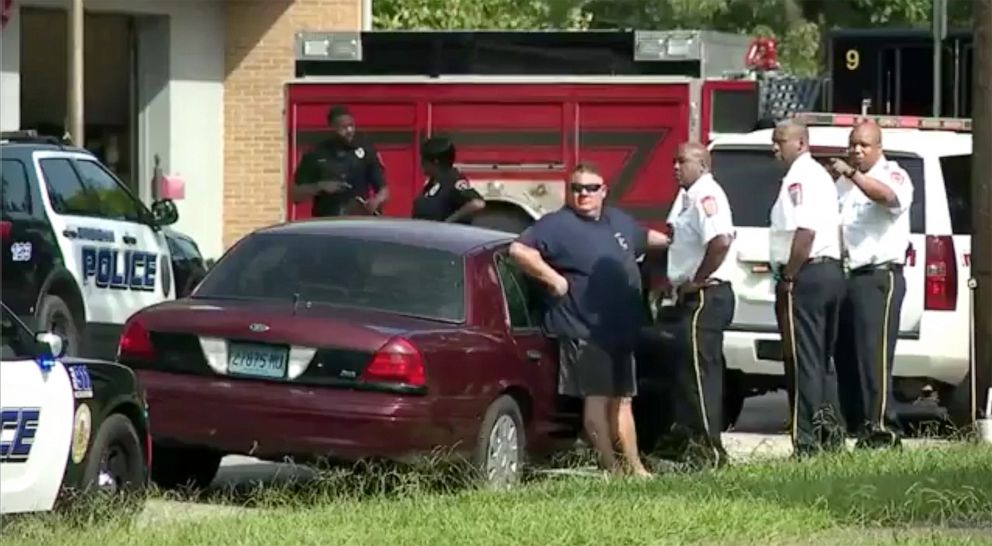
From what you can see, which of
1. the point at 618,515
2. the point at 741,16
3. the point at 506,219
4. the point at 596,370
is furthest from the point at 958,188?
the point at 741,16

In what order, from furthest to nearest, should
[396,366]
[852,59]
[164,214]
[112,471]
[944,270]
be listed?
[852,59] < [164,214] < [944,270] < [396,366] < [112,471]

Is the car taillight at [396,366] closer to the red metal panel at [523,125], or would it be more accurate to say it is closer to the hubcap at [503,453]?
the hubcap at [503,453]

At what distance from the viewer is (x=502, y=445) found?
37.3ft

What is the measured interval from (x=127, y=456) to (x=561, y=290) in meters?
2.60

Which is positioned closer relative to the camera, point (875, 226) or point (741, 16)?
point (875, 226)

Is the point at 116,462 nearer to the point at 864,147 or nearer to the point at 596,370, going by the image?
the point at 596,370

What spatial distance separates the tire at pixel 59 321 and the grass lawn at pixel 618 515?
14.8 feet

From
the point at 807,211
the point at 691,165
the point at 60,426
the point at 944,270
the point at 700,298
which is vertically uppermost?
the point at 691,165

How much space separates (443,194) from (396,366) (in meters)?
4.86

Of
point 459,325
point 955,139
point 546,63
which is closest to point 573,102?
point 546,63

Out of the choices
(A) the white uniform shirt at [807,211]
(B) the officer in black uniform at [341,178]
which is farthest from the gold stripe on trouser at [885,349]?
(B) the officer in black uniform at [341,178]

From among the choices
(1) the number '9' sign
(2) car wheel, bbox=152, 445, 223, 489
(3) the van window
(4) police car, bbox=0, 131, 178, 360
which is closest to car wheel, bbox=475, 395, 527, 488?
(2) car wheel, bbox=152, 445, 223, 489

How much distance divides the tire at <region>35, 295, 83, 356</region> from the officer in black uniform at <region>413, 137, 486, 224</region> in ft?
7.79

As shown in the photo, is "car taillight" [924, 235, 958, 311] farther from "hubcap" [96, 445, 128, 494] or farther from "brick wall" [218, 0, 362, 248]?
"brick wall" [218, 0, 362, 248]
